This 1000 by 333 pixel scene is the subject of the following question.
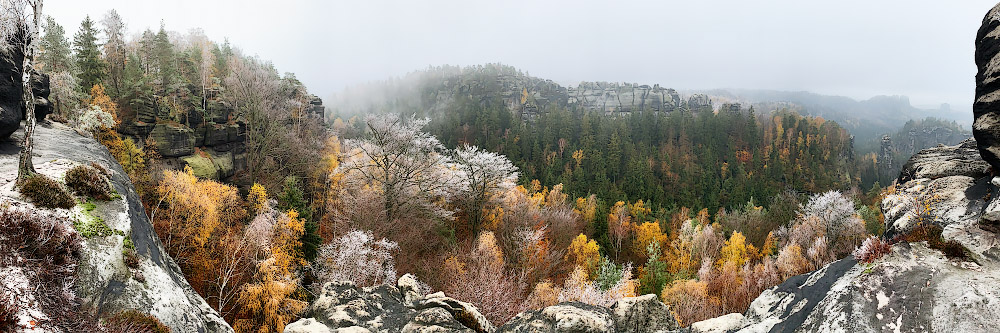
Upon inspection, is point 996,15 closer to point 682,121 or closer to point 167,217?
point 167,217

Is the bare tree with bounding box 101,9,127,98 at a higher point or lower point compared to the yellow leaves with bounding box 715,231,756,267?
higher

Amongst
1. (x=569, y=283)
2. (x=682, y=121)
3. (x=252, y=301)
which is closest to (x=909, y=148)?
(x=682, y=121)

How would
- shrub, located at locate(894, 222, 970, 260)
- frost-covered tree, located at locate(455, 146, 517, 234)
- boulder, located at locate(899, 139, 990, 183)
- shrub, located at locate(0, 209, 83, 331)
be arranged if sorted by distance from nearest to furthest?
1. shrub, located at locate(0, 209, 83, 331)
2. shrub, located at locate(894, 222, 970, 260)
3. boulder, located at locate(899, 139, 990, 183)
4. frost-covered tree, located at locate(455, 146, 517, 234)

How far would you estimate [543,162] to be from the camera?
101125mm

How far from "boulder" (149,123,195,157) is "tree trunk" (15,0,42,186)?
22.1 meters

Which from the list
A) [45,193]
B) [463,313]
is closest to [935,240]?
[463,313]

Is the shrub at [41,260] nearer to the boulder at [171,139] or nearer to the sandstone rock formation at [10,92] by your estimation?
the sandstone rock formation at [10,92]

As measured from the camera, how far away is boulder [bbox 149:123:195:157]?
3138cm

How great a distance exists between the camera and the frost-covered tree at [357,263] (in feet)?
70.3

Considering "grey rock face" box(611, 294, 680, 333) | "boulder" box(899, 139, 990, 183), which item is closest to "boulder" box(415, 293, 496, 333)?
"grey rock face" box(611, 294, 680, 333)

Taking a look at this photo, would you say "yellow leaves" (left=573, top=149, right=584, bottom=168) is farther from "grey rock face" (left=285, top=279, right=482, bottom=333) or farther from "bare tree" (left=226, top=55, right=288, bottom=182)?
"grey rock face" (left=285, top=279, right=482, bottom=333)

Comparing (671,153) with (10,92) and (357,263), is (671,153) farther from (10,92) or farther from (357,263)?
(10,92)

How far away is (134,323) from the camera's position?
8539 millimetres

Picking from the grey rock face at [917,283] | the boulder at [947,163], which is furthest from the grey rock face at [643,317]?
the boulder at [947,163]
